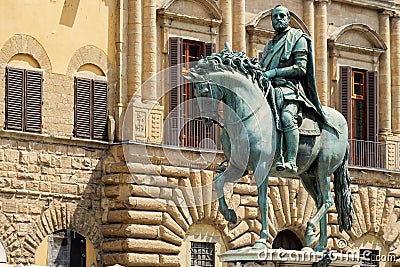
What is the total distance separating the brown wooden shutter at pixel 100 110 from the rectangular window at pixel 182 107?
148cm

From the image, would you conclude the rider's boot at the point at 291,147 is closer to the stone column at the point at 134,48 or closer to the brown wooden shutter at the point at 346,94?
the stone column at the point at 134,48

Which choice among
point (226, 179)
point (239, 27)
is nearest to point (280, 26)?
point (226, 179)

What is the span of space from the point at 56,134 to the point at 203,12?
487cm

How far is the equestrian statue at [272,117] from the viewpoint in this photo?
57.0 feet

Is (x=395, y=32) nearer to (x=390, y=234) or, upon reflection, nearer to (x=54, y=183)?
(x=390, y=234)

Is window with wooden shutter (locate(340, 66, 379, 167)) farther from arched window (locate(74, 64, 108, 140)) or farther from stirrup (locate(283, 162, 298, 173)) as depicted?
stirrup (locate(283, 162, 298, 173))

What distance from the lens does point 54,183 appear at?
1095 inches

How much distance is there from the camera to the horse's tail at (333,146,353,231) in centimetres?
1864

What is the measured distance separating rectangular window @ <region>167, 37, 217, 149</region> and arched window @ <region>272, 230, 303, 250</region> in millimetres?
2907

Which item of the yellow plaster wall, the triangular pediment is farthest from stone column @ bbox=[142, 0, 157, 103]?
the triangular pediment

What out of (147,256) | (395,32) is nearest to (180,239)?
(147,256)

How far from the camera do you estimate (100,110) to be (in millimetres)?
28781

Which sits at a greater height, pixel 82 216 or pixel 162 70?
pixel 162 70

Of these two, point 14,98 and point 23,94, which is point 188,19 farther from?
point 14,98
